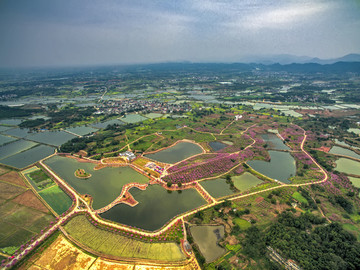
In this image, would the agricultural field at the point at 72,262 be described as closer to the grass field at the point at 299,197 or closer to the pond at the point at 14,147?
the grass field at the point at 299,197

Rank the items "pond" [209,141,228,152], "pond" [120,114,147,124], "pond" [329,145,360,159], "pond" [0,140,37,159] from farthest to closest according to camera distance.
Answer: "pond" [120,114,147,124] → "pond" [209,141,228,152] → "pond" [0,140,37,159] → "pond" [329,145,360,159]

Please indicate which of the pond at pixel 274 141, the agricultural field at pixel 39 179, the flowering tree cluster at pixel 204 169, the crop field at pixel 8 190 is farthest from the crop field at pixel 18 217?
the pond at pixel 274 141

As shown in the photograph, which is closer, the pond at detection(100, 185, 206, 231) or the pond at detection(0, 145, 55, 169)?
the pond at detection(100, 185, 206, 231)

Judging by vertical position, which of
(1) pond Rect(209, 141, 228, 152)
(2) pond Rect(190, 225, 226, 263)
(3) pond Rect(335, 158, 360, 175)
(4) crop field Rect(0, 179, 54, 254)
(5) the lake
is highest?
(1) pond Rect(209, 141, 228, 152)

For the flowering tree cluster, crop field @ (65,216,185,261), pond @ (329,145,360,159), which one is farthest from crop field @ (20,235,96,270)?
pond @ (329,145,360,159)

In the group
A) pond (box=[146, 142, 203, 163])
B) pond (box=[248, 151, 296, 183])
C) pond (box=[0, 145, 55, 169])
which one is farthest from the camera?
A: pond (box=[146, 142, 203, 163])

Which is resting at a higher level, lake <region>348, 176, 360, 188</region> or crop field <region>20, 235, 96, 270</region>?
lake <region>348, 176, 360, 188</region>

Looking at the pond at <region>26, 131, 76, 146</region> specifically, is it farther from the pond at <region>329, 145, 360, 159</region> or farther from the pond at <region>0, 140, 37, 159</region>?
the pond at <region>329, 145, 360, 159</region>
